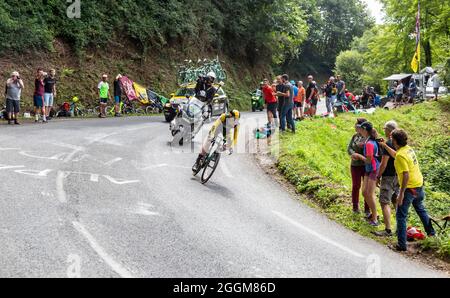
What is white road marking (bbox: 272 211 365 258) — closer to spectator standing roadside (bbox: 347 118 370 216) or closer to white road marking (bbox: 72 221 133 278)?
spectator standing roadside (bbox: 347 118 370 216)

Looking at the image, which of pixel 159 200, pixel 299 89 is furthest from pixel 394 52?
pixel 159 200

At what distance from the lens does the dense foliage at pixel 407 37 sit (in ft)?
140

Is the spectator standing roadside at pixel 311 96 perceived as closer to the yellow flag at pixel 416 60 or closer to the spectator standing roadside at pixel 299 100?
the spectator standing roadside at pixel 299 100

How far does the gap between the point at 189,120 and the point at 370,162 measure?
7662 mm

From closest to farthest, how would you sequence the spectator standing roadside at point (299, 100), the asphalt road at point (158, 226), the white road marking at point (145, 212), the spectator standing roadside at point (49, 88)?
1. the asphalt road at point (158, 226)
2. the white road marking at point (145, 212)
3. the spectator standing roadside at point (49, 88)
4. the spectator standing roadside at point (299, 100)

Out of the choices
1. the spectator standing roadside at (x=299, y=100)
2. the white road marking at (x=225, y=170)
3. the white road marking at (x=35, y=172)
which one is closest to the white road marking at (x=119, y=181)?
the white road marking at (x=35, y=172)

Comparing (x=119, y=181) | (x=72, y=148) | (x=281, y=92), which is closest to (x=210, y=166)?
(x=119, y=181)

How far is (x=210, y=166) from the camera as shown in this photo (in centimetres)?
1183

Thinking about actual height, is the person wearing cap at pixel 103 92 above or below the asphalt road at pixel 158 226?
above

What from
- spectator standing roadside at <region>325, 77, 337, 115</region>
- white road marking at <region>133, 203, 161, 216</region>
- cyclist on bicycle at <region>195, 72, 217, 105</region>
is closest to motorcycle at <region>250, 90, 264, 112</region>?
spectator standing roadside at <region>325, 77, 337, 115</region>

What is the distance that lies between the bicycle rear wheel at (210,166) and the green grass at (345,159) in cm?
213

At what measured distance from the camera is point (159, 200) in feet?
32.7

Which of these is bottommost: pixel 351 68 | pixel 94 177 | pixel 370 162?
pixel 94 177

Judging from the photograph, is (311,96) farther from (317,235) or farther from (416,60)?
(317,235)
